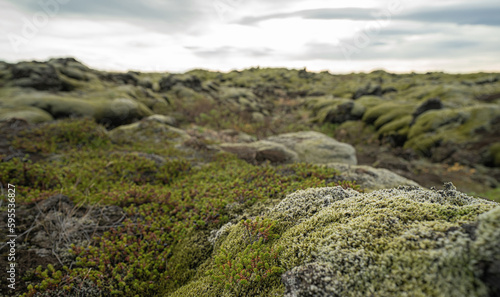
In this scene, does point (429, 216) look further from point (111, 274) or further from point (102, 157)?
point (102, 157)

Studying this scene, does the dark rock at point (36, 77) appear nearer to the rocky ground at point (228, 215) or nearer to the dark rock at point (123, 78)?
the rocky ground at point (228, 215)

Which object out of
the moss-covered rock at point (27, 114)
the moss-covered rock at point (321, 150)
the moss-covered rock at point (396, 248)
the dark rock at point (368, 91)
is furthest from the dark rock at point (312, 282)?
the dark rock at point (368, 91)

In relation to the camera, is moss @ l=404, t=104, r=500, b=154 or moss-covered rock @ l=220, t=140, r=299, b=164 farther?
moss @ l=404, t=104, r=500, b=154

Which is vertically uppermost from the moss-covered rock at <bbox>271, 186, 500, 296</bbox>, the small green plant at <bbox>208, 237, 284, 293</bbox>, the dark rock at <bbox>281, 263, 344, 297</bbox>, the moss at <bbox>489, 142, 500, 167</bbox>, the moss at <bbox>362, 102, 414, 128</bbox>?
the moss-covered rock at <bbox>271, 186, 500, 296</bbox>

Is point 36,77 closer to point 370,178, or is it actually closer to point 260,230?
point 260,230

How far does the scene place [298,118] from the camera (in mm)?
42500

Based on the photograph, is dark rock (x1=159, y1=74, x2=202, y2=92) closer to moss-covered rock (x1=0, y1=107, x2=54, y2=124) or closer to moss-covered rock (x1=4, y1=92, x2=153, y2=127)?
moss-covered rock (x1=4, y1=92, x2=153, y2=127)

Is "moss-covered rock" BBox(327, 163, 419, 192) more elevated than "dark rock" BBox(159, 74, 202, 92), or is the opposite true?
"dark rock" BBox(159, 74, 202, 92)

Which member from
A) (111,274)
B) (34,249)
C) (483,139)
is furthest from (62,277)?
(483,139)

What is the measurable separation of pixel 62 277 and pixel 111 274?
93 cm

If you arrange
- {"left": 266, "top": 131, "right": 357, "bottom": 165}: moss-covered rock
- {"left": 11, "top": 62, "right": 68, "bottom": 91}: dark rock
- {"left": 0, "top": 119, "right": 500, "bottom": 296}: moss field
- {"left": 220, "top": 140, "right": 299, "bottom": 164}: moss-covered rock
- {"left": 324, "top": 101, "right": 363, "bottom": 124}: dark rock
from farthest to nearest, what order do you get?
1. {"left": 324, "top": 101, "right": 363, "bottom": 124}: dark rock
2. {"left": 11, "top": 62, "right": 68, "bottom": 91}: dark rock
3. {"left": 266, "top": 131, "right": 357, "bottom": 165}: moss-covered rock
4. {"left": 220, "top": 140, "right": 299, "bottom": 164}: moss-covered rock
5. {"left": 0, "top": 119, "right": 500, "bottom": 296}: moss field

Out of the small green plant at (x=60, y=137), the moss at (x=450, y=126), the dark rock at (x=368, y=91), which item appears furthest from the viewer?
the dark rock at (x=368, y=91)

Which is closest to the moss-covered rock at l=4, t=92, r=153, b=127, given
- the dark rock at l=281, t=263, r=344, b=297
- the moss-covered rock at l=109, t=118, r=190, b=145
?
the moss-covered rock at l=109, t=118, r=190, b=145

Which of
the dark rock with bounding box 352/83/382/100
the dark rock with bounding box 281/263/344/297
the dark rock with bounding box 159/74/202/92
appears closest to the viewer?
the dark rock with bounding box 281/263/344/297
